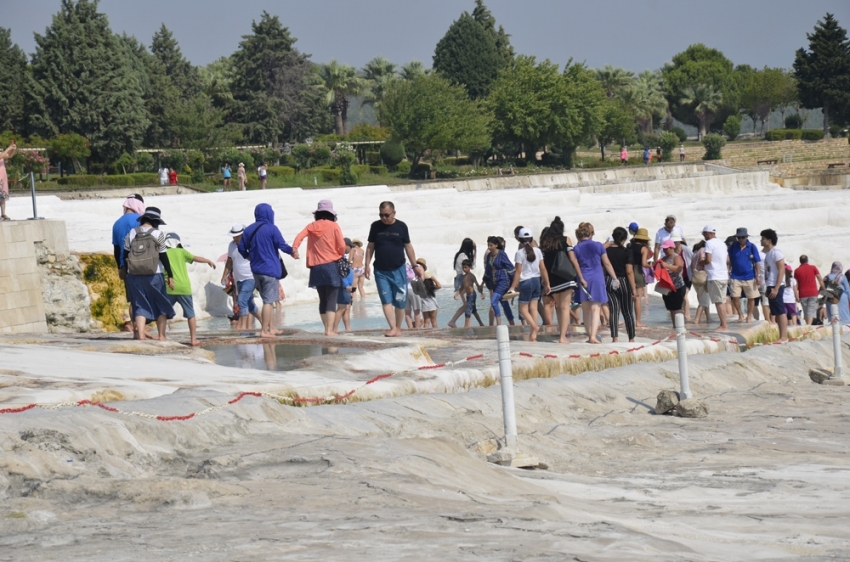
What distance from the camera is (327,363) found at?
985cm

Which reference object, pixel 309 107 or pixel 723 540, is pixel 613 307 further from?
pixel 309 107

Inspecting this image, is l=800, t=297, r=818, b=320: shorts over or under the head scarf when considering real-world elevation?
under

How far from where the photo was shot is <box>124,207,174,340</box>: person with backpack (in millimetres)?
10570

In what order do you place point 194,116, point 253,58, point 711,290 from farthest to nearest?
point 253,58 → point 194,116 → point 711,290

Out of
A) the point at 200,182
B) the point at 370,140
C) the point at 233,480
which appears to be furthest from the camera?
the point at 370,140

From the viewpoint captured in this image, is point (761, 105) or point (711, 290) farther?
point (761, 105)

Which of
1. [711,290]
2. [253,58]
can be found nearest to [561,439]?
[711,290]

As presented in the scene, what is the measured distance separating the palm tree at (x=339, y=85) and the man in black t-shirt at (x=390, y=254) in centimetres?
7703

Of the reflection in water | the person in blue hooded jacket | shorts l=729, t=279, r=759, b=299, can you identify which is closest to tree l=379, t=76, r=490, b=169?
shorts l=729, t=279, r=759, b=299

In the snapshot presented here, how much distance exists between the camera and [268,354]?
10.8 metres

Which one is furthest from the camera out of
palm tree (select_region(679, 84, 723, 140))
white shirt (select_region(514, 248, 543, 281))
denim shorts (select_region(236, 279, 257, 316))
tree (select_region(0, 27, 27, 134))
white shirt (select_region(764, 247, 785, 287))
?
Result: palm tree (select_region(679, 84, 723, 140))

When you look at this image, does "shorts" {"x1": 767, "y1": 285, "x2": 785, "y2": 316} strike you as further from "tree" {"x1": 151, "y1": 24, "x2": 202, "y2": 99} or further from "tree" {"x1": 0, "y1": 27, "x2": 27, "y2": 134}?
"tree" {"x1": 151, "y1": 24, "x2": 202, "y2": 99}

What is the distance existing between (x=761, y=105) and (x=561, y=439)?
325ft

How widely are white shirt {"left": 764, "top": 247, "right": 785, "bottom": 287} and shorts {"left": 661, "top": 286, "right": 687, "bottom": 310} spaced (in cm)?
106
